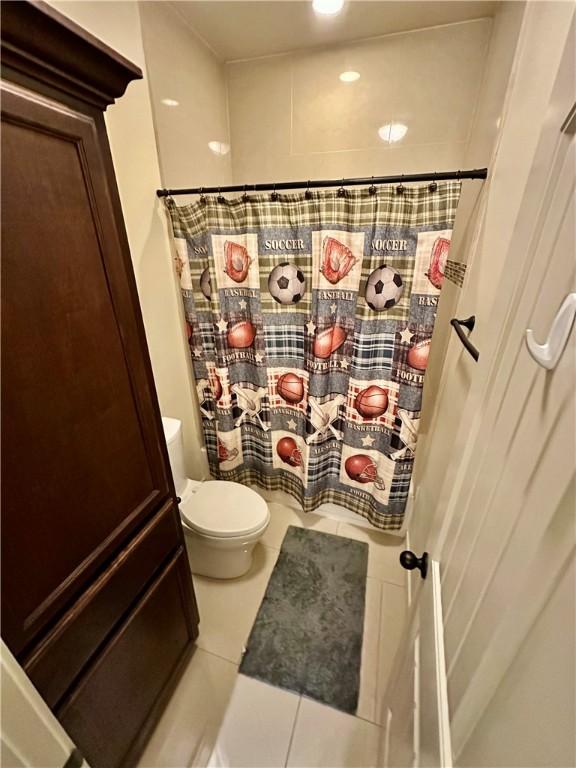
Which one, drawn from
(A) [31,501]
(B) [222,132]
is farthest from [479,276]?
(B) [222,132]

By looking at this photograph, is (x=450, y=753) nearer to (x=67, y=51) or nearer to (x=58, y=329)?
(x=58, y=329)

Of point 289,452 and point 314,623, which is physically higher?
point 289,452

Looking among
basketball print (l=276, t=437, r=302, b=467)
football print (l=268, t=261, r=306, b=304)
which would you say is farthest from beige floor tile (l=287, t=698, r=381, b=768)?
football print (l=268, t=261, r=306, b=304)

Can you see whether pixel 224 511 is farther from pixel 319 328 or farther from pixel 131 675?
pixel 319 328

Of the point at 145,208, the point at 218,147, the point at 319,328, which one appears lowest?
the point at 319,328

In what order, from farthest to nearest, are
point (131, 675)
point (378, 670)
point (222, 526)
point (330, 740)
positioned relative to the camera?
1. point (222, 526)
2. point (378, 670)
3. point (330, 740)
4. point (131, 675)

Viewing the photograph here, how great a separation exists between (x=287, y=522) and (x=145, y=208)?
71.1 inches

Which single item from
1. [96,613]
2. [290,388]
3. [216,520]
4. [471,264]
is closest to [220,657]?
[216,520]

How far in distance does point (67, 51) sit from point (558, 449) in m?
0.90

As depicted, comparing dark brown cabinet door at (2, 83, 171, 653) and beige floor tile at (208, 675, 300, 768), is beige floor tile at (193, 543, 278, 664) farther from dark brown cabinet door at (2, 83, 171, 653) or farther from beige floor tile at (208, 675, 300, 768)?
dark brown cabinet door at (2, 83, 171, 653)

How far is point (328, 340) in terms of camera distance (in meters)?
1.42

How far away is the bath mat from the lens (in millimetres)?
1207

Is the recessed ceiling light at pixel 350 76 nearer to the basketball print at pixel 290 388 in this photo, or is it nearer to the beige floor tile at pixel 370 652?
the basketball print at pixel 290 388

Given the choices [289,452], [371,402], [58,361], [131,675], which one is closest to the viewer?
[58,361]
